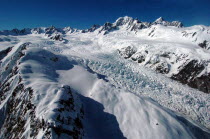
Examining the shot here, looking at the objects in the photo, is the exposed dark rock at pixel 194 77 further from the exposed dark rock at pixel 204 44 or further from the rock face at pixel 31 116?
the rock face at pixel 31 116

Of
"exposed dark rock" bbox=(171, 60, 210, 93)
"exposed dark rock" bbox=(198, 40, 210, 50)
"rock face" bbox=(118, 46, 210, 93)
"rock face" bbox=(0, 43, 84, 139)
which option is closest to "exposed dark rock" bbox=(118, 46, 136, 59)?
"rock face" bbox=(118, 46, 210, 93)

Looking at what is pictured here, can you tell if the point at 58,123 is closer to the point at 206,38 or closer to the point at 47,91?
the point at 47,91

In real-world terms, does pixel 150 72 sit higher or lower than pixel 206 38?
lower

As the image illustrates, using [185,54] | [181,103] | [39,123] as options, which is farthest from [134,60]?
[39,123]

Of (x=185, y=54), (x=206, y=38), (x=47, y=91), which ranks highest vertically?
(x=206, y=38)

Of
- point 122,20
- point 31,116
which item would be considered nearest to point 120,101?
point 31,116

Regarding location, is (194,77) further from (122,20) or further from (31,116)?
(122,20)
